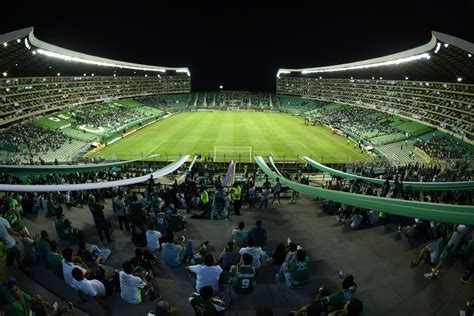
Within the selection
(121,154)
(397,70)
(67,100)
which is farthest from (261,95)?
(121,154)

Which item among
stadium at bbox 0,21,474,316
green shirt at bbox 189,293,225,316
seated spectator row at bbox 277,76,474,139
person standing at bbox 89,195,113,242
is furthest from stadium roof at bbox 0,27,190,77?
seated spectator row at bbox 277,76,474,139

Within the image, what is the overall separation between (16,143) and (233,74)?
386 feet

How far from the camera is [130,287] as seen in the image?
4676 millimetres

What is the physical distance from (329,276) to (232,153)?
1055 inches

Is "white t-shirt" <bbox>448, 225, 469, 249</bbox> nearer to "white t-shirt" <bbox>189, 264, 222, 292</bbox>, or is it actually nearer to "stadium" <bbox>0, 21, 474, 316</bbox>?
"stadium" <bbox>0, 21, 474, 316</bbox>

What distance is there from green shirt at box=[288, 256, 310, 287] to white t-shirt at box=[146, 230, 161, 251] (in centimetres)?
309

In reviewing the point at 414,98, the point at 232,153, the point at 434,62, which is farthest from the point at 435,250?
the point at 414,98

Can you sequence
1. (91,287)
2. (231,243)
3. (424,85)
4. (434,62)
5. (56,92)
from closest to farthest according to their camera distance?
(91,287) → (231,243) → (434,62) → (424,85) → (56,92)

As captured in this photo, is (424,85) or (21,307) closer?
(21,307)

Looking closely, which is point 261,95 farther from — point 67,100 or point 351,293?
point 351,293

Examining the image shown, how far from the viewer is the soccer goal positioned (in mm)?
29453

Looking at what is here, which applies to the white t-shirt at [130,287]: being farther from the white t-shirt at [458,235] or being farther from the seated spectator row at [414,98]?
the seated spectator row at [414,98]

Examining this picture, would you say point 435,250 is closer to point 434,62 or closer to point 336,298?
point 336,298

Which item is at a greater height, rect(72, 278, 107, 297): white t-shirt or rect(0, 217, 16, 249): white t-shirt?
rect(0, 217, 16, 249): white t-shirt
